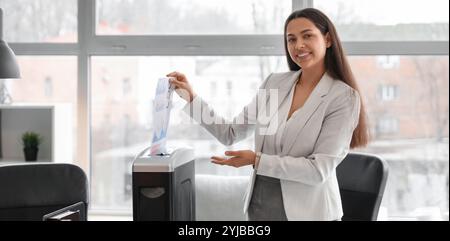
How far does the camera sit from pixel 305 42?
4.71ft

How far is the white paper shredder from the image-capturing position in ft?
3.51

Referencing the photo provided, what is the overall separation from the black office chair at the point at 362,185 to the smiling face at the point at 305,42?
464 millimetres

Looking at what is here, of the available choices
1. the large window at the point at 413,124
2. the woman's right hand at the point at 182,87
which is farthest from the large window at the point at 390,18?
the woman's right hand at the point at 182,87

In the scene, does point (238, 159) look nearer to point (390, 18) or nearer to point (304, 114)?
point (304, 114)

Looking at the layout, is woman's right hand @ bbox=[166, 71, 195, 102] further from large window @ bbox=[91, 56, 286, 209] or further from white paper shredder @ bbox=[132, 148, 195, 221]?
large window @ bbox=[91, 56, 286, 209]

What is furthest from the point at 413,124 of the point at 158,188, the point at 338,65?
the point at 158,188

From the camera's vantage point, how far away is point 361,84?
3.14m

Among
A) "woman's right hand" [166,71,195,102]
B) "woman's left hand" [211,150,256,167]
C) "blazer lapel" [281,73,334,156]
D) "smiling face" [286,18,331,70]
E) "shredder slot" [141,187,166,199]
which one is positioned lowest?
"shredder slot" [141,187,166,199]

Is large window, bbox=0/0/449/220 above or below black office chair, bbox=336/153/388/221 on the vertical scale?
above

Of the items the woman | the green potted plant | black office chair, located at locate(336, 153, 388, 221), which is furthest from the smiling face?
the green potted plant

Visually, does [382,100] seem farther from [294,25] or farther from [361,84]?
[294,25]

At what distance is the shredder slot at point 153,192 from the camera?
3.56 feet
